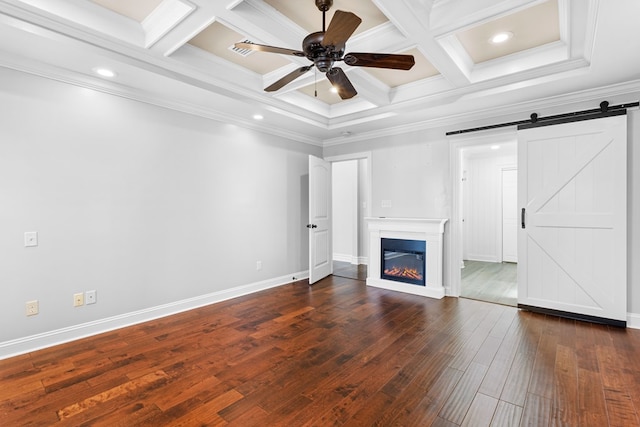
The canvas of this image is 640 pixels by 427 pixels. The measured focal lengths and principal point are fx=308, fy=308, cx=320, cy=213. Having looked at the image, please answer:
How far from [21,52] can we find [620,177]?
5.77 meters

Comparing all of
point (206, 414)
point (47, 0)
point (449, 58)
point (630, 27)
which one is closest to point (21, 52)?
point (47, 0)

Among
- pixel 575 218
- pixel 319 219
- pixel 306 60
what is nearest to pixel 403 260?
pixel 319 219

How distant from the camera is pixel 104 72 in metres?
2.95

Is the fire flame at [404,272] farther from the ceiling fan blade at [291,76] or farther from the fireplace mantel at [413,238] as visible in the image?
the ceiling fan blade at [291,76]

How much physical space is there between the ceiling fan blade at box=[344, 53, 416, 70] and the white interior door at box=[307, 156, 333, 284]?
2.94 m

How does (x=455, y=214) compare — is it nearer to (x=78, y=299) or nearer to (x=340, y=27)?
(x=340, y=27)

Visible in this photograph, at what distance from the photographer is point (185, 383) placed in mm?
2234

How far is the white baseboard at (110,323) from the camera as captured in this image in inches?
105

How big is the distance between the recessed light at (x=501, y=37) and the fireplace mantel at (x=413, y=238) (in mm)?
2233

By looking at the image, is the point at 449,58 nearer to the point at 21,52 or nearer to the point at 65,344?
the point at 21,52

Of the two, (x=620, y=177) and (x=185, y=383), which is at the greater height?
(x=620, y=177)

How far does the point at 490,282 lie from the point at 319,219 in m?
3.05

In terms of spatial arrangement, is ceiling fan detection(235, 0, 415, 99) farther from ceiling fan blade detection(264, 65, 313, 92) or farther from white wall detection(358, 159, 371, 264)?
white wall detection(358, 159, 371, 264)

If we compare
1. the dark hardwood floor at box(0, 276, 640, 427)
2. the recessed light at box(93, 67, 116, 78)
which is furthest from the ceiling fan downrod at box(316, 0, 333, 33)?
the dark hardwood floor at box(0, 276, 640, 427)
